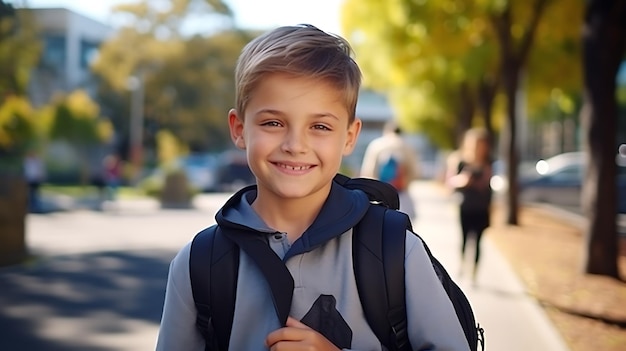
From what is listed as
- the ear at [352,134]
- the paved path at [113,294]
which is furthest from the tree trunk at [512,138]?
the ear at [352,134]

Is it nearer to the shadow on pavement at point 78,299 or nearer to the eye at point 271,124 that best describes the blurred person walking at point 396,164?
the shadow on pavement at point 78,299

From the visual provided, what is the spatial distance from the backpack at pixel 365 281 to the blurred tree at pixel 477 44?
46.8 feet

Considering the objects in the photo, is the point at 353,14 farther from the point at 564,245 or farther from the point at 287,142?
the point at 287,142

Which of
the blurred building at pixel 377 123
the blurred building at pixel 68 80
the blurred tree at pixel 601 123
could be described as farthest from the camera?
the blurred building at pixel 377 123

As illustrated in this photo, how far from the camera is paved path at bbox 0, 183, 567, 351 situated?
7250mm

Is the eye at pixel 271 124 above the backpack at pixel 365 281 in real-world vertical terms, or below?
above

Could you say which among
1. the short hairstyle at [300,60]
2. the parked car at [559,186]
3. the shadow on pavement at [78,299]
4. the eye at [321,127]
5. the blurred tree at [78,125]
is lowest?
the shadow on pavement at [78,299]

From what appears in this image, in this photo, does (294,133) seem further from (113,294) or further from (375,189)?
(113,294)

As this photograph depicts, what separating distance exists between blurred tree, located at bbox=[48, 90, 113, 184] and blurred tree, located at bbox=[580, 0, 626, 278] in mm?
35018

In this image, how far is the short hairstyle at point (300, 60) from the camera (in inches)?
85.7

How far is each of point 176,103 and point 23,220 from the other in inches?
1775

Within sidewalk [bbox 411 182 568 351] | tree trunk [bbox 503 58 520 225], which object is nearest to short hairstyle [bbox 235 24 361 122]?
sidewalk [bbox 411 182 568 351]

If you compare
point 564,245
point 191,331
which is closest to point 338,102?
point 191,331

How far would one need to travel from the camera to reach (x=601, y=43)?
10.4 metres
